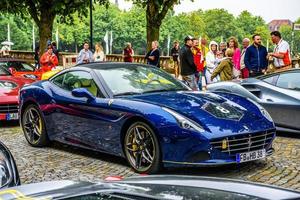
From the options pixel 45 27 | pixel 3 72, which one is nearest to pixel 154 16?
pixel 45 27

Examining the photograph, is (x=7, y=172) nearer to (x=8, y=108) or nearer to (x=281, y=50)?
(x=8, y=108)

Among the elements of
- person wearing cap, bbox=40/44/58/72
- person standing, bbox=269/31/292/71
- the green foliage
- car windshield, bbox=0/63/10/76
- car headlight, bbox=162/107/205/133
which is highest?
the green foliage

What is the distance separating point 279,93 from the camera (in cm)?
975

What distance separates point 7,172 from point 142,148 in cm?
237

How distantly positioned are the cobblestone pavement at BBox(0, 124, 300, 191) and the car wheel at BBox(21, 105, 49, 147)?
145 millimetres

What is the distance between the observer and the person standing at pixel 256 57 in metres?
12.9

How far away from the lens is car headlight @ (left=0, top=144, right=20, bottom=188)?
483 centimetres

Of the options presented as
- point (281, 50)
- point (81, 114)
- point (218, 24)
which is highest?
point (218, 24)

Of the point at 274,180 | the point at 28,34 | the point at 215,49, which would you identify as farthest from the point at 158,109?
the point at 28,34

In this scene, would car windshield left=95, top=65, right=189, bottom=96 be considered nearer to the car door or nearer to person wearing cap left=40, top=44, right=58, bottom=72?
the car door

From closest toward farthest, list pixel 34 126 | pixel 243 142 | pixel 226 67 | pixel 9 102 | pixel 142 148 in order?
pixel 243 142 < pixel 142 148 < pixel 34 126 < pixel 9 102 < pixel 226 67

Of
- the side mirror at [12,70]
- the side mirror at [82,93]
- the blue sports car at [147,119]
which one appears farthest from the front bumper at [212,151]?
the side mirror at [12,70]

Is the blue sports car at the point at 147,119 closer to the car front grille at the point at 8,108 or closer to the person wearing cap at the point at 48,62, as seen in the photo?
the car front grille at the point at 8,108

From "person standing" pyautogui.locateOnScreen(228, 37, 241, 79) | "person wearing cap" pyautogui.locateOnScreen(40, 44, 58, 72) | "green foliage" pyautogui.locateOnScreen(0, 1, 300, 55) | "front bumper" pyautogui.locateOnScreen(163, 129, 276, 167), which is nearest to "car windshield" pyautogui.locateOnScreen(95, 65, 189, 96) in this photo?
"front bumper" pyautogui.locateOnScreen(163, 129, 276, 167)
